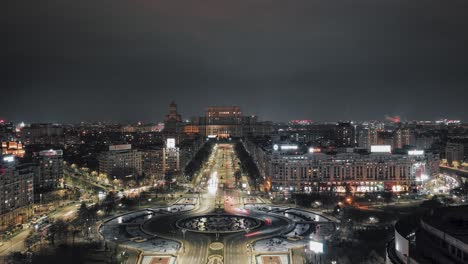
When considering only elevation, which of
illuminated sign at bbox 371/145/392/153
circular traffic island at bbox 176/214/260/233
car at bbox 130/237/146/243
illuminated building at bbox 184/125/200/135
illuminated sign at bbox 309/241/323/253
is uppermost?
illuminated building at bbox 184/125/200/135

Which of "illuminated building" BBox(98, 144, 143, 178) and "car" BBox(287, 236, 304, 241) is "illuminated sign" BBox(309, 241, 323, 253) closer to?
"car" BBox(287, 236, 304, 241)

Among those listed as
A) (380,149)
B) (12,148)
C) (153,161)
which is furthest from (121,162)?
(380,149)

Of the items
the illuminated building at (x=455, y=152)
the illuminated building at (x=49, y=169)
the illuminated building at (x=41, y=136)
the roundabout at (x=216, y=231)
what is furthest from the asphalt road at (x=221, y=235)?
the illuminated building at (x=41, y=136)

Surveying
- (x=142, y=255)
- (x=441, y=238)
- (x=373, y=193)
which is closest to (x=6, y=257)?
(x=142, y=255)

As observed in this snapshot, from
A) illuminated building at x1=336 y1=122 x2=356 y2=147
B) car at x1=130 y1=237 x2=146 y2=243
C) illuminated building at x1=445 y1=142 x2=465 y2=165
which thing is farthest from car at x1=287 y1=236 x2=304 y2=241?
illuminated building at x1=336 y1=122 x2=356 y2=147

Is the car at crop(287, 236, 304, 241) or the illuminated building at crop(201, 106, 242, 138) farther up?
the illuminated building at crop(201, 106, 242, 138)

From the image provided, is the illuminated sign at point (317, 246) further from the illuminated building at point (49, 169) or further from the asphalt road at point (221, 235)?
the illuminated building at point (49, 169)

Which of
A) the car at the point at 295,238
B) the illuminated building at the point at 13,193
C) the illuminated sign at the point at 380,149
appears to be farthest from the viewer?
the illuminated sign at the point at 380,149
